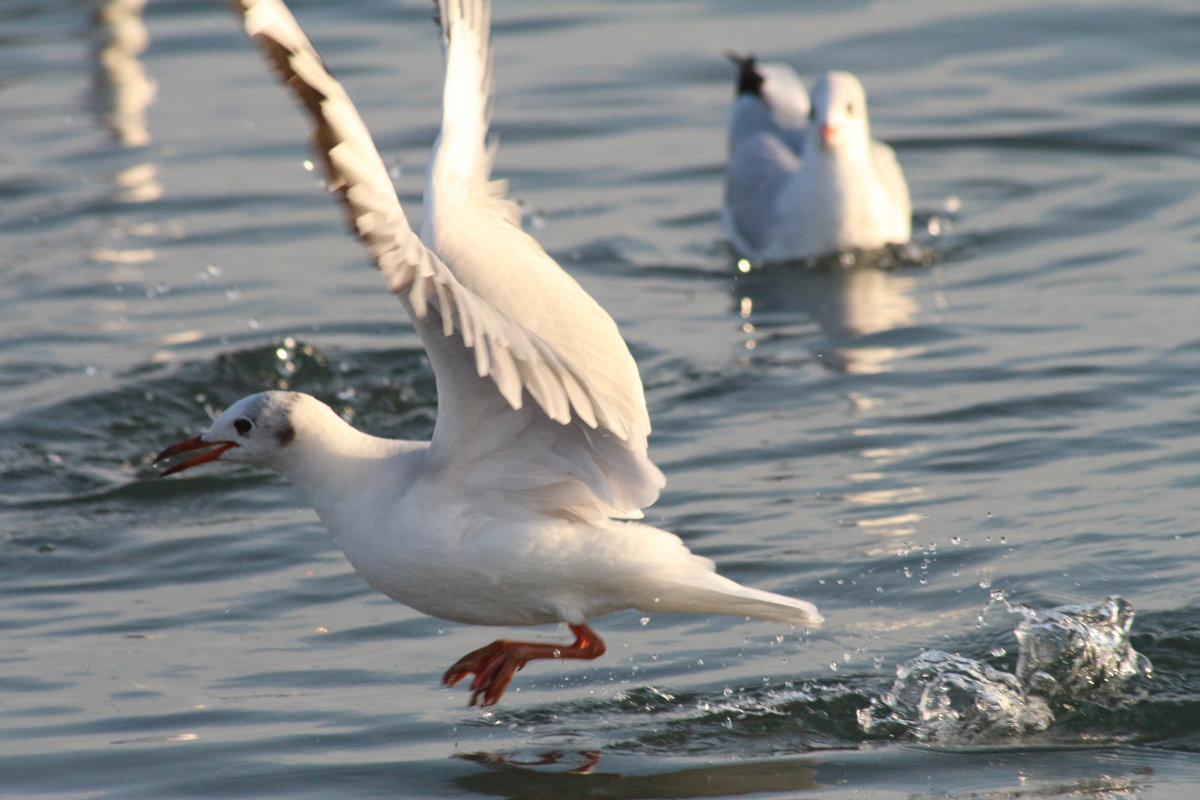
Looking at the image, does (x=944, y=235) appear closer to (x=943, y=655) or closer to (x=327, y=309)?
(x=327, y=309)

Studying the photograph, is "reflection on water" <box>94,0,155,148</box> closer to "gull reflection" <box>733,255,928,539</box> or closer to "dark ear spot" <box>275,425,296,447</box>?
"gull reflection" <box>733,255,928,539</box>

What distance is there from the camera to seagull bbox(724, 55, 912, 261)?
10570mm

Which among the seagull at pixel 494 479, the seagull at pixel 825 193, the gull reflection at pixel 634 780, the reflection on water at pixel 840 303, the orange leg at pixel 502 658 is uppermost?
the seagull at pixel 825 193

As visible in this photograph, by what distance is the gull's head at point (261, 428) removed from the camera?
215 inches

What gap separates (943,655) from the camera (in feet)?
19.2

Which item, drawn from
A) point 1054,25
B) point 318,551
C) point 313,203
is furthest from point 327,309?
point 1054,25

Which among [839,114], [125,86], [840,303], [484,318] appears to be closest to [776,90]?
[839,114]

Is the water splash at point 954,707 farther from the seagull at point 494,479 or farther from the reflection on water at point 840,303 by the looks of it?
the reflection on water at point 840,303

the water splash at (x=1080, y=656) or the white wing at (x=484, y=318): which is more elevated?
the white wing at (x=484, y=318)

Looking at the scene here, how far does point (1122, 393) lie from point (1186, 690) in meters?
2.72

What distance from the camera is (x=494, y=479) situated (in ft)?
17.4

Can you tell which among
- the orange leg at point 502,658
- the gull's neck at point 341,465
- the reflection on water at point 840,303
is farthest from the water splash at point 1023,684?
the reflection on water at point 840,303

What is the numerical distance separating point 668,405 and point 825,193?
2718mm

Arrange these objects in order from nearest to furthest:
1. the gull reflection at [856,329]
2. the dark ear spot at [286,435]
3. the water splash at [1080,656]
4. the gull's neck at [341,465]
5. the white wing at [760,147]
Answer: the gull's neck at [341,465] < the dark ear spot at [286,435] < the water splash at [1080,656] < the gull reflection at [856,329] < the white wing at [760,147]
